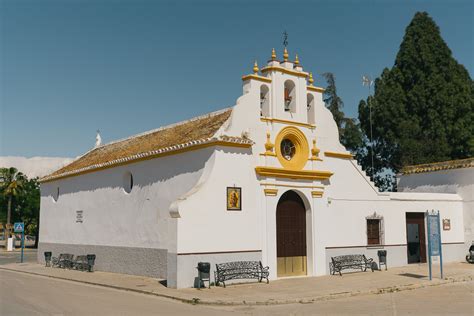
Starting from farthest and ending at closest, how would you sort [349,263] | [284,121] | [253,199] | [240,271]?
[349,263] < [284,121] < [253,199] < [240,271]

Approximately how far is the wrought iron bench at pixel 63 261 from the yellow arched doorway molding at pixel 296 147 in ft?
39.7

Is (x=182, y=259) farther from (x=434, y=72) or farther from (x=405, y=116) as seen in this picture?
(x=434, y=72)

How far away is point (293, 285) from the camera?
16.5m

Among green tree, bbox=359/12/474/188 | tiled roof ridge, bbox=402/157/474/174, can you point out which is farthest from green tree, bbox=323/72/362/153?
tiled roof ridge, bbox=402/157/474/174

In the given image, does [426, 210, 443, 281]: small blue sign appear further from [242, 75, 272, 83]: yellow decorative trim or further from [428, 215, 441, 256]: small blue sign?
[242, 75, 272, 83]: yellow decorative trim

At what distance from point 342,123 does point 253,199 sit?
75.0 feet

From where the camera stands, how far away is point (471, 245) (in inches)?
965

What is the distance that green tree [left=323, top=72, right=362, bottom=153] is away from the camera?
37.6 m

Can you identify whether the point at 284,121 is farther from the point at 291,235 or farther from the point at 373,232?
the point at 373,232

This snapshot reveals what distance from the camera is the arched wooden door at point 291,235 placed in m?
18.7

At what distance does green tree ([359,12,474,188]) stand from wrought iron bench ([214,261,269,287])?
21.0 m

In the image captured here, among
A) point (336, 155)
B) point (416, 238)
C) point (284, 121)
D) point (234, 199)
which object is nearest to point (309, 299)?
point (234, 199)

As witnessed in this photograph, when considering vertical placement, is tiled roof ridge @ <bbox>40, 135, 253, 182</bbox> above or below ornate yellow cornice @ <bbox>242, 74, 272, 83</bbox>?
below

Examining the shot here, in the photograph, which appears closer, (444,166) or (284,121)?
(284,121)
